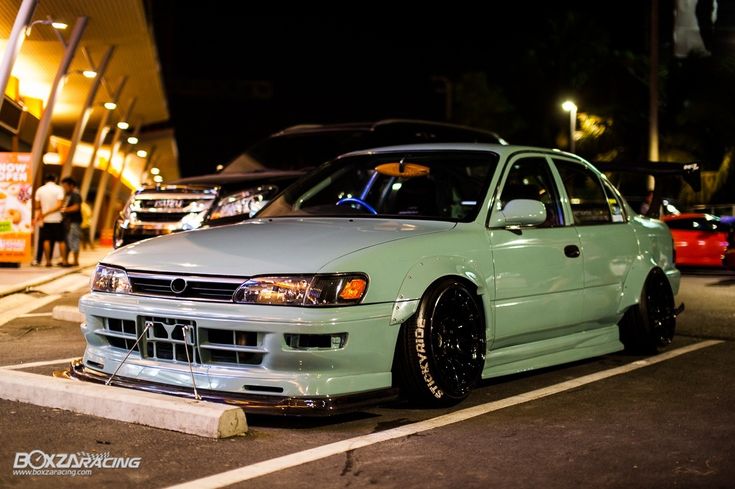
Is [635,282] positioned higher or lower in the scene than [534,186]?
lower

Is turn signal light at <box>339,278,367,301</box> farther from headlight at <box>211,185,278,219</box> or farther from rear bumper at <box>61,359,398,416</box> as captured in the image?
headlight at <box>211,185,278,219</box>

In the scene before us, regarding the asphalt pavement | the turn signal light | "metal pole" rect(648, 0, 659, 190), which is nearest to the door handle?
the turn signal light

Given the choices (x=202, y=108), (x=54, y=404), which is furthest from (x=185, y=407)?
(x=202, y=108)

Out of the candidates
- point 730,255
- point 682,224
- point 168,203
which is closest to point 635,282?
point 168,203

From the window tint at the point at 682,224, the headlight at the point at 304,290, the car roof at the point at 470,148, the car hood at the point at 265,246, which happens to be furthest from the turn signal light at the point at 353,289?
the window tint at the point at 682,224

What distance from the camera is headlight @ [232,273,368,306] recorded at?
5.28 meters

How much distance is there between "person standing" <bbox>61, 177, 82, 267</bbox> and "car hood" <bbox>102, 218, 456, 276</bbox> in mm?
12703

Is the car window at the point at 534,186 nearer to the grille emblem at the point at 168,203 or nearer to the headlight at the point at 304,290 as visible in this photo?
the headlight at the point at 304,290

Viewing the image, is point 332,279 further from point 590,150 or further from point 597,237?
point 590,150

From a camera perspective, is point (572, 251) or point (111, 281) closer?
point (111, 281)

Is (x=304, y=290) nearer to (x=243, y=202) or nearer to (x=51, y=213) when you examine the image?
(x=243, y=202)

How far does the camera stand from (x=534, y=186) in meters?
7.16

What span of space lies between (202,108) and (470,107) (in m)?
70.4

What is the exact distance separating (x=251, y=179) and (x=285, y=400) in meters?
6.69
